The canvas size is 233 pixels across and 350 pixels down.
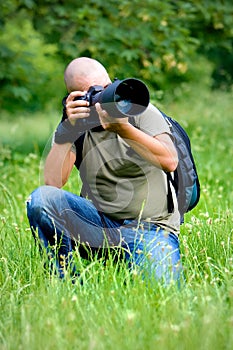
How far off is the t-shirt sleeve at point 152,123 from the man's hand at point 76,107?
264mm

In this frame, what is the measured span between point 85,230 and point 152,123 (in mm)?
568

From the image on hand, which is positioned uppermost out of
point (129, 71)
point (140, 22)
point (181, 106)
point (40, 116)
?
point (140, 22)

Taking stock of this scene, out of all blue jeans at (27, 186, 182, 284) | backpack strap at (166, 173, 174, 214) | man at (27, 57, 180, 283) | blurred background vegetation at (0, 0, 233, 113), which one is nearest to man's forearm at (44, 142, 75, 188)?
man at (27, 57, 180, 283)

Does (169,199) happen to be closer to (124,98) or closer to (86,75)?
(124,98)

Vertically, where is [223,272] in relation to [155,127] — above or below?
below

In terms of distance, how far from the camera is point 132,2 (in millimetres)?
6645

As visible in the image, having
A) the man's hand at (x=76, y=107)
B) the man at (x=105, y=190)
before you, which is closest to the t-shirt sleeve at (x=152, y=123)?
the man at (x=105, y=190)

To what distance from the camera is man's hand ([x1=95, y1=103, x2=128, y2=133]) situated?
260 centimetres

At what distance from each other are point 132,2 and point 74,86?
13.0 ft

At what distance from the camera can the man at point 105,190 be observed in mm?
2842

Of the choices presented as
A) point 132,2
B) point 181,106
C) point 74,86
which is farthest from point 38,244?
point 181,106

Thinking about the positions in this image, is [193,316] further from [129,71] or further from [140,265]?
[129,71]

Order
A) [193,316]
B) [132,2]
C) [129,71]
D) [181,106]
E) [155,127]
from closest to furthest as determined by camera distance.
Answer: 1. [193,316]
2. [155,127]
3. [132,2]
4. [129,71]
5. [181,106]

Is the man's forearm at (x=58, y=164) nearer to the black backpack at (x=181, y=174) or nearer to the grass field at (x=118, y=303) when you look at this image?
the black backpack at (x=181, y=174)
